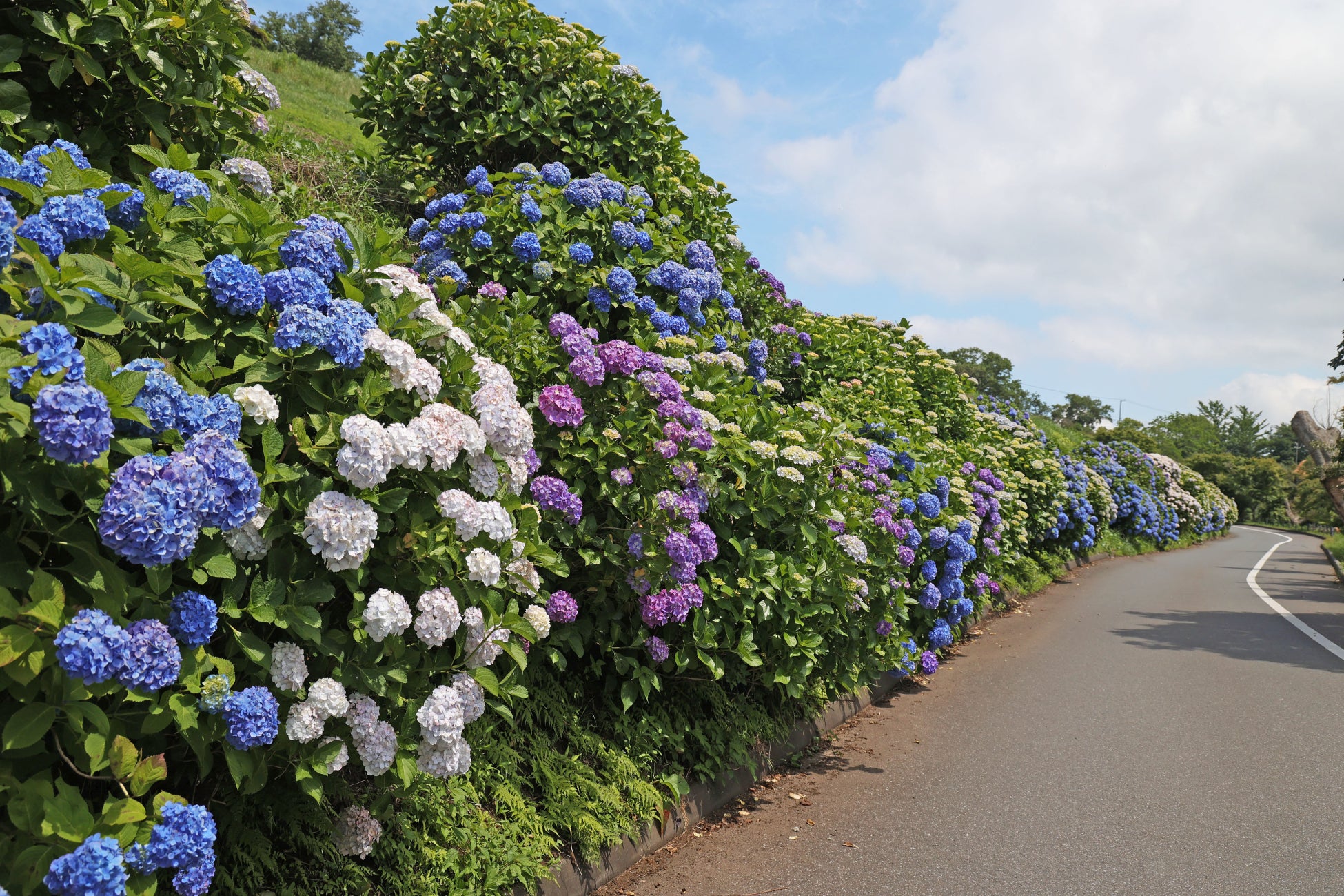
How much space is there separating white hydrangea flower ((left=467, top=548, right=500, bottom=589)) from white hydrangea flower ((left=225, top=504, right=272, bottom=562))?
0.73m

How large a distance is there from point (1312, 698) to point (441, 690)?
8745mm

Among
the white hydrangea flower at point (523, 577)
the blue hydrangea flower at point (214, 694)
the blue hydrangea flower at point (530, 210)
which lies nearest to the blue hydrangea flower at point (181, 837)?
the blue hydrangea flower at point (214, 694)

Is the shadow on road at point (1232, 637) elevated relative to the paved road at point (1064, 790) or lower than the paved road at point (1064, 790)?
elevated

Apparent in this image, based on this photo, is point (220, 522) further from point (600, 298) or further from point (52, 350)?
point (600, 298)

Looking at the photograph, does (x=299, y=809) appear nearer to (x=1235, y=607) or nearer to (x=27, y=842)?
(x=27, y=842)

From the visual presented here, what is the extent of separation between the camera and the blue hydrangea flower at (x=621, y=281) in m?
5.86

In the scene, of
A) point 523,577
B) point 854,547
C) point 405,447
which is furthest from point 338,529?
point 854,547

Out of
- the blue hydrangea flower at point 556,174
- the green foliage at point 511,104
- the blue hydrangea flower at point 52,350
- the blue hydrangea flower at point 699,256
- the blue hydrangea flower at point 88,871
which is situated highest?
the green foliage at point 511,104

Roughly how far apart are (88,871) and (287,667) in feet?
2.32

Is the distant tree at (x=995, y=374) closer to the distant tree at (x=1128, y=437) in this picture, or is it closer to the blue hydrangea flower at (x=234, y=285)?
the distant tree at (x=1128, y=437)

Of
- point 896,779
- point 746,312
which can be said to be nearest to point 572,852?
point 896,779

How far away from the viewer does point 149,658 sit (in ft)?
6.85

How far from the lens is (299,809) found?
3014 mm

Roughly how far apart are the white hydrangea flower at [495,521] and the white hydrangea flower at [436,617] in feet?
0.91
